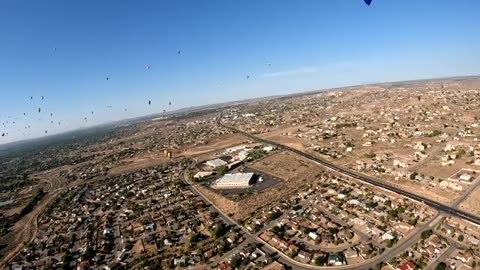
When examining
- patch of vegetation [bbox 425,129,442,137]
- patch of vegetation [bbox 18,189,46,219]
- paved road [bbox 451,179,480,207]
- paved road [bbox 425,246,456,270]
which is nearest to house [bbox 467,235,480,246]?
paved road [bbox 425,246,456,270]

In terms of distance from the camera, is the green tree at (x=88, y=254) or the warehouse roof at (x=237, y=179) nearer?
the green tree at (x=88, y=254)

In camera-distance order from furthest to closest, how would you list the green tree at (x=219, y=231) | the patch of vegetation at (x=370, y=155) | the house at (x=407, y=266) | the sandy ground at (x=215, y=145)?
1. the sandy ground at (x=215, y=145)
2. the patch of vegetation at (x=370, y=155)
3. the green tree at (x=219, y=231)
4. the house at (x=407, y=266)

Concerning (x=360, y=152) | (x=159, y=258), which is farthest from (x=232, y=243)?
(x=360, y=152)

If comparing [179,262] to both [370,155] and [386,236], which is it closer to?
[386,236]

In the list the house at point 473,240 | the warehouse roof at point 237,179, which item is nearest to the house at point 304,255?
the house at point 473,240

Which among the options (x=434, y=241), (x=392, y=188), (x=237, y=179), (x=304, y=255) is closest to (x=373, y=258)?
(x=304, y=255)

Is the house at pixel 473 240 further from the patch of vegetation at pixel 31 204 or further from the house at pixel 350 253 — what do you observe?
the patch of vegetation at pixel 31 204

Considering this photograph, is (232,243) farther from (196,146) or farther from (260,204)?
(196,146)
